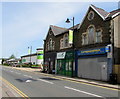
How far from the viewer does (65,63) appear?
2425cm

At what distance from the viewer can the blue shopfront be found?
16406mm

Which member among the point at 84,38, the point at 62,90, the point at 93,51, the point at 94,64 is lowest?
the point at 62,90

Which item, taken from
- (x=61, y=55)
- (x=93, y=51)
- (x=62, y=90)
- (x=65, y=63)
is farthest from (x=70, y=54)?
(x=62, y=90)

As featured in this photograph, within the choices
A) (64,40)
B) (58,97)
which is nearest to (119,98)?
(58,97)

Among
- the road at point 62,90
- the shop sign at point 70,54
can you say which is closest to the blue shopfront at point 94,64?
the shop sign at point 70,54

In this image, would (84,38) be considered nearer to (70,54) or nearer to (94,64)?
(70,54)

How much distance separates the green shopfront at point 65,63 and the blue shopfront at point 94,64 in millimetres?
1569

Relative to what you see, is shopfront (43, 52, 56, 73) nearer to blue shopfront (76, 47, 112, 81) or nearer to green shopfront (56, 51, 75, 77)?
green shopfront (56, 51, 75, 77)

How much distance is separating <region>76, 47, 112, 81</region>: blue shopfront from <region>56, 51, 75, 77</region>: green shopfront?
1.57 meters

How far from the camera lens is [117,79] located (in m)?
14.9

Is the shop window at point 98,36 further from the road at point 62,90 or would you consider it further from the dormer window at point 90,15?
the road at point 62,90

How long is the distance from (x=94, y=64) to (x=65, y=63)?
279 inches

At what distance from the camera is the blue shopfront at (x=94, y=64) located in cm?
1641

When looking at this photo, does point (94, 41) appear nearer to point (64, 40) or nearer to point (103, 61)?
point (103, 61)
